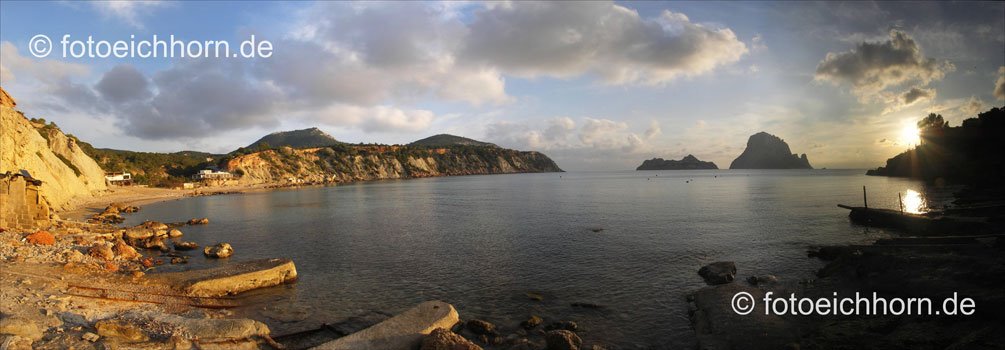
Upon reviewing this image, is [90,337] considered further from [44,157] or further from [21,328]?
[44,157]

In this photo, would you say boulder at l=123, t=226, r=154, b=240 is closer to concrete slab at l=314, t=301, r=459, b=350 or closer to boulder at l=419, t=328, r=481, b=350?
concrete slab at l=314, t=301, r=459, b=350

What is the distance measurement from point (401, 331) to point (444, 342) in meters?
2.24

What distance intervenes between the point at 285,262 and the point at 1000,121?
8486cm

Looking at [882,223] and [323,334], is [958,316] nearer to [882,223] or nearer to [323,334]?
[323,334]

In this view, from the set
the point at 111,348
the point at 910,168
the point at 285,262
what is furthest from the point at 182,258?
the point at 910,168

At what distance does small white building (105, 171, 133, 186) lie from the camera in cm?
10670

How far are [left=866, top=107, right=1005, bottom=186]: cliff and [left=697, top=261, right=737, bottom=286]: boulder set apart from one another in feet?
182

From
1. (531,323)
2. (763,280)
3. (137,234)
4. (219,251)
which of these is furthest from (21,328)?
(763,280)

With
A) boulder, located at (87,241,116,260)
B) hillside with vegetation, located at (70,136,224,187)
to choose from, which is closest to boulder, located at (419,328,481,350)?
boulder, located at (87,241,116,260)

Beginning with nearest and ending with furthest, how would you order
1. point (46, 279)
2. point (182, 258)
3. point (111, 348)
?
1. point (111, 348)
2. point (46, 279)
3. point (182, 258)

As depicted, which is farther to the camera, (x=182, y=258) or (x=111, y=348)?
(x=182, y=258)

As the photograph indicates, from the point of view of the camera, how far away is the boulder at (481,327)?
14.9 m

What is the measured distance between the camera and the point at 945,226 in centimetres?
2964

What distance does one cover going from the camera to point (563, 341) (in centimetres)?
1329
